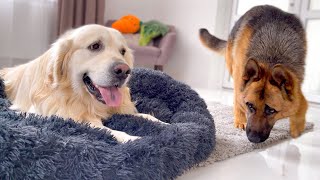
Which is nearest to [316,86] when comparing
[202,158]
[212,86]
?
[212,86]

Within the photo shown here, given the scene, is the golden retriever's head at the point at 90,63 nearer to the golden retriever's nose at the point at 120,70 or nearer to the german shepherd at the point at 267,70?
the golden retriever's nose at the point at 120,70

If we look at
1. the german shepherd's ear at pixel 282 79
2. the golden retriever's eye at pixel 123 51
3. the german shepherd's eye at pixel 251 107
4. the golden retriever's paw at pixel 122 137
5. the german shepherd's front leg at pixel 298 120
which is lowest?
the german shepherd's front leg at pixel 298 120

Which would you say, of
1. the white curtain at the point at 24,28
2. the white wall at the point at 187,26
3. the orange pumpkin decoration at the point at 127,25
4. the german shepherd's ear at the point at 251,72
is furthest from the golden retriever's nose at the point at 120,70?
the white wall at the point at 187,26

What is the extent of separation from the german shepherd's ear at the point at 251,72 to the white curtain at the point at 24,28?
3143 millimetres

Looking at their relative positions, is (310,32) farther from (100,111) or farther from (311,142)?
(100,111)

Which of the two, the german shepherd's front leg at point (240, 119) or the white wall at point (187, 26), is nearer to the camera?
the german shepherd's front leg at point (240, 119)

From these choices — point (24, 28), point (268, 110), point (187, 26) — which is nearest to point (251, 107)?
point (268, 110)

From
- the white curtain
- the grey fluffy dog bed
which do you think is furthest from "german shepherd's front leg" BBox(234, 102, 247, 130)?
the white curtain

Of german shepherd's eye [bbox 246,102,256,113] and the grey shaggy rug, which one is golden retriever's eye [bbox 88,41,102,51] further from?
german shepherd's eye [bbox 246,102,256,113]

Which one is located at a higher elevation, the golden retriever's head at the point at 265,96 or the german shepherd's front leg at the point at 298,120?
the golden retriever's head at the point at 265,96

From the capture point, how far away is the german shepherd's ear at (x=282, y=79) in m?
1.85

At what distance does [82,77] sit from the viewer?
1.55m

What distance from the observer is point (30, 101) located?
5.44 ft

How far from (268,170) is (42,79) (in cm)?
114
